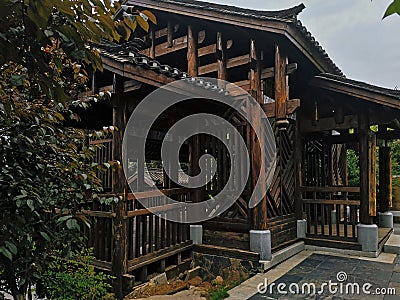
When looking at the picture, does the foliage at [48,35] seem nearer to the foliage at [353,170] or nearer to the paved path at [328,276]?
the paved path at [328,276]

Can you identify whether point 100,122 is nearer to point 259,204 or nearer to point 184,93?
point 184,93

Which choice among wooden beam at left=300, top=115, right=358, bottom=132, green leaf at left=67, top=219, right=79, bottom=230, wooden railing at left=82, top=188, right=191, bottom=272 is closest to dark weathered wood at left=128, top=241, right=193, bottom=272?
wooden railing at left=82, top=188, right=191, bottom=272

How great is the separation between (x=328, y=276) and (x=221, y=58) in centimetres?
376

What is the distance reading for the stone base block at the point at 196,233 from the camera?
5656 millimetres

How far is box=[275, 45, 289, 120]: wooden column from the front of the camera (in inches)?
186

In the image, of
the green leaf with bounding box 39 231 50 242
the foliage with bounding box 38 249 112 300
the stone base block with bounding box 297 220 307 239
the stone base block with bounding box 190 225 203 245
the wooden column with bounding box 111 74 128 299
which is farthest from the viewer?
the stone base block with bounding box 297 220 307 239

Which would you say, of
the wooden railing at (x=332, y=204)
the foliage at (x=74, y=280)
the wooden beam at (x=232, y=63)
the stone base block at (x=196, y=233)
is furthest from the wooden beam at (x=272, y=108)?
the foliage at (x=74, y=280)

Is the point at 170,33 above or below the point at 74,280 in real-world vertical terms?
→ above

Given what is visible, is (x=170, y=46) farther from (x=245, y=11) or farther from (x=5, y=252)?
(x=5, y=252)

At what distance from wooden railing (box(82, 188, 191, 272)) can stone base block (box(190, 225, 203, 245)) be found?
1.84ft

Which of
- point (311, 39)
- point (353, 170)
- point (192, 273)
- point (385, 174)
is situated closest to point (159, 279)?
point (192, 273)

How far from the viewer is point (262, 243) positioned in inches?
197

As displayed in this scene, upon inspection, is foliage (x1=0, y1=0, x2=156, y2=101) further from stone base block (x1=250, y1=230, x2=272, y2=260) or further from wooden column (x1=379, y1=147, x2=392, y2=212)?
wooden column (x1=379, y1=147, x2=392, y2=212)

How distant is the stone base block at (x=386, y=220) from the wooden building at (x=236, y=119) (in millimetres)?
683
